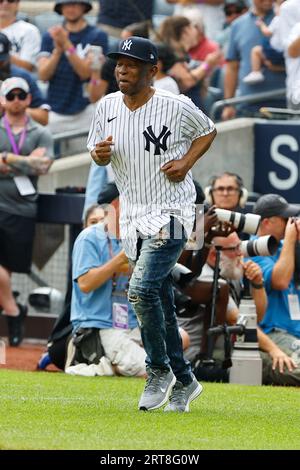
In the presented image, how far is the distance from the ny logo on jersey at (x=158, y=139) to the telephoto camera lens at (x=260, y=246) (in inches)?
102

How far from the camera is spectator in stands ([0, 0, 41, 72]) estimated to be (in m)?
14.7

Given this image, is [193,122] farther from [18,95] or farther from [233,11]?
[233,11]

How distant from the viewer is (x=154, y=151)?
734 centimetres

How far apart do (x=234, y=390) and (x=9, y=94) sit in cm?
452

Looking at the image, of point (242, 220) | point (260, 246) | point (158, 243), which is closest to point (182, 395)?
point (158, 243)

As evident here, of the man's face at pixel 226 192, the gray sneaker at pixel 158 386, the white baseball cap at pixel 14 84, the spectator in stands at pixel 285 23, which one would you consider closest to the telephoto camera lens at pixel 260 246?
the man's face at pixel 226 192

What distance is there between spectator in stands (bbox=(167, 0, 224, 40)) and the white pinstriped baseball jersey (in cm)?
971

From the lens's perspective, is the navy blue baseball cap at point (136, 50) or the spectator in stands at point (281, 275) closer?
the navy blue baseball cap at point (136, 50)

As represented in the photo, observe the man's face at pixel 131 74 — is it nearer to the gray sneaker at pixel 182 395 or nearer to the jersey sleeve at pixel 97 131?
the jersey sleeve at pixel 97 131

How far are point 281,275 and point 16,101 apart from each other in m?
3.61

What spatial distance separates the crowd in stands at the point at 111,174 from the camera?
10266mm

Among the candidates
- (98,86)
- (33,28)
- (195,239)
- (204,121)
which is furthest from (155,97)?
(33,28)

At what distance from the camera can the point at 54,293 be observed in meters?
13.1
